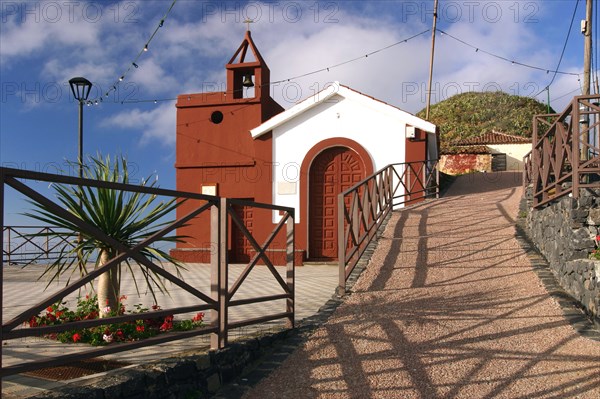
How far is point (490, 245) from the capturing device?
328 inches

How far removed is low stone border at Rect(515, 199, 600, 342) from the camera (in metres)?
5.16

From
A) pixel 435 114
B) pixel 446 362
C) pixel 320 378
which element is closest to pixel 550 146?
pixel 446 362

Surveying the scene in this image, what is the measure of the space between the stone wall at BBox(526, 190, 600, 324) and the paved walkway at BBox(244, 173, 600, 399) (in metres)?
0.32

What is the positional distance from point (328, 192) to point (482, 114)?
42.4m

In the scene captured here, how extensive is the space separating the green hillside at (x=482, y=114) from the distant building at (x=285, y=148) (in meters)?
31.6

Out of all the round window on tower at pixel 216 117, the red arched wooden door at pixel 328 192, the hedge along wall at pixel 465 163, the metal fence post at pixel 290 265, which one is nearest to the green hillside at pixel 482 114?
the hedge along wall at pixel 465 163

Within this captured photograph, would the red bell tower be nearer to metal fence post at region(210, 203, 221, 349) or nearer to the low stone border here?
the low stone border

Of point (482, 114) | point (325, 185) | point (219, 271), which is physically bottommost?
point (219, 271)

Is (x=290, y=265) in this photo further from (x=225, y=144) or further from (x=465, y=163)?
(x=465, y=163)

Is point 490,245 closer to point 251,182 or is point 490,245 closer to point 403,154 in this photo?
point 403,154

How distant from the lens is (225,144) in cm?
1485

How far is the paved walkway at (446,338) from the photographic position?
4.06m

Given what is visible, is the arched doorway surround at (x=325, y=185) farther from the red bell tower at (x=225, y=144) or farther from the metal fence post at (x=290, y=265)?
the metal fence post at (x=290, y=265)

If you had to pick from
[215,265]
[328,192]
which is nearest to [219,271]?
[215,265]
